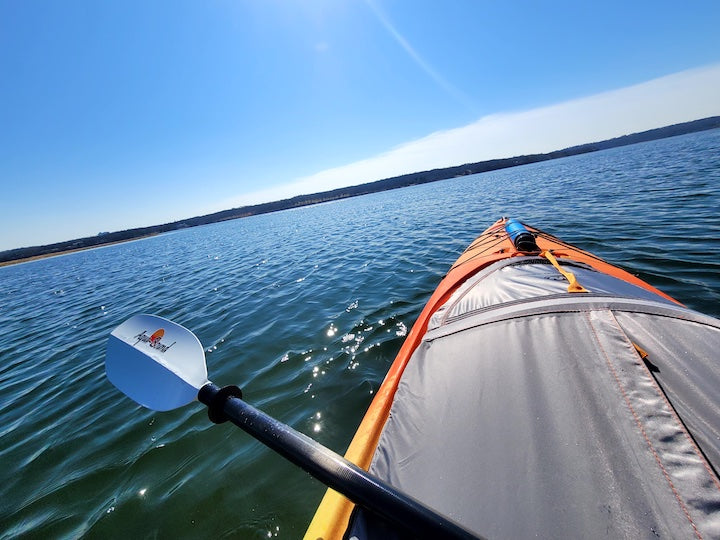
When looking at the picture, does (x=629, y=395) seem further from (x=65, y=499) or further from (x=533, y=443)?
(x=65, y=499)

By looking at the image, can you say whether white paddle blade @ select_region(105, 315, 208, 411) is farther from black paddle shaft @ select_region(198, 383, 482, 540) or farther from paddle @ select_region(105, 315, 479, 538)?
black paddle shaft @ select_region(198, 383, 482, 540)

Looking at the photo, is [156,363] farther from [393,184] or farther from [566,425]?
[393,184]

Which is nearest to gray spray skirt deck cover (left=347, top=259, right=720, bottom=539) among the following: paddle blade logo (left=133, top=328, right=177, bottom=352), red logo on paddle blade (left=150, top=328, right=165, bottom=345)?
paddle blade logo (left=133, top=328, right=177, bottom=352)

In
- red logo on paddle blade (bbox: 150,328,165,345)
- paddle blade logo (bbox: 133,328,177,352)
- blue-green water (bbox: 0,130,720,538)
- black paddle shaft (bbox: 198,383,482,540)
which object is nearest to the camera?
black paddle shaft (bbox: 198,383,482,540)

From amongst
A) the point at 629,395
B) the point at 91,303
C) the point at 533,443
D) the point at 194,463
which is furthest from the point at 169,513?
the point at 91,303

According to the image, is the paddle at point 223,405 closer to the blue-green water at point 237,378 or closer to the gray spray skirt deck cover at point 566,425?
the gray spray skirt deck cover at point 566,425

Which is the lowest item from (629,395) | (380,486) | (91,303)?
(91,303)

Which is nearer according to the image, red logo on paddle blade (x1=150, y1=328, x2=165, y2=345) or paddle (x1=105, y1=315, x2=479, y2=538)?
paddle (x1=105, y1=315, x2=479, y2=538)

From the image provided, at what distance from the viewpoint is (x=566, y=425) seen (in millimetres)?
1485

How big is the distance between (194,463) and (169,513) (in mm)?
534

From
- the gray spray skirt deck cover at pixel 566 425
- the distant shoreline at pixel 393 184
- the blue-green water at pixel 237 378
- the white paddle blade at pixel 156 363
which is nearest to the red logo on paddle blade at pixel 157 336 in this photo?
the white paddle blade at pixel 156 363

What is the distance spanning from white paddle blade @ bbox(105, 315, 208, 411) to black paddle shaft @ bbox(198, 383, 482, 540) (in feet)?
2.09

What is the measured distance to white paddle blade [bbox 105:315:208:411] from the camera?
6.40 ft

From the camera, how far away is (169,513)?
2.76 m
